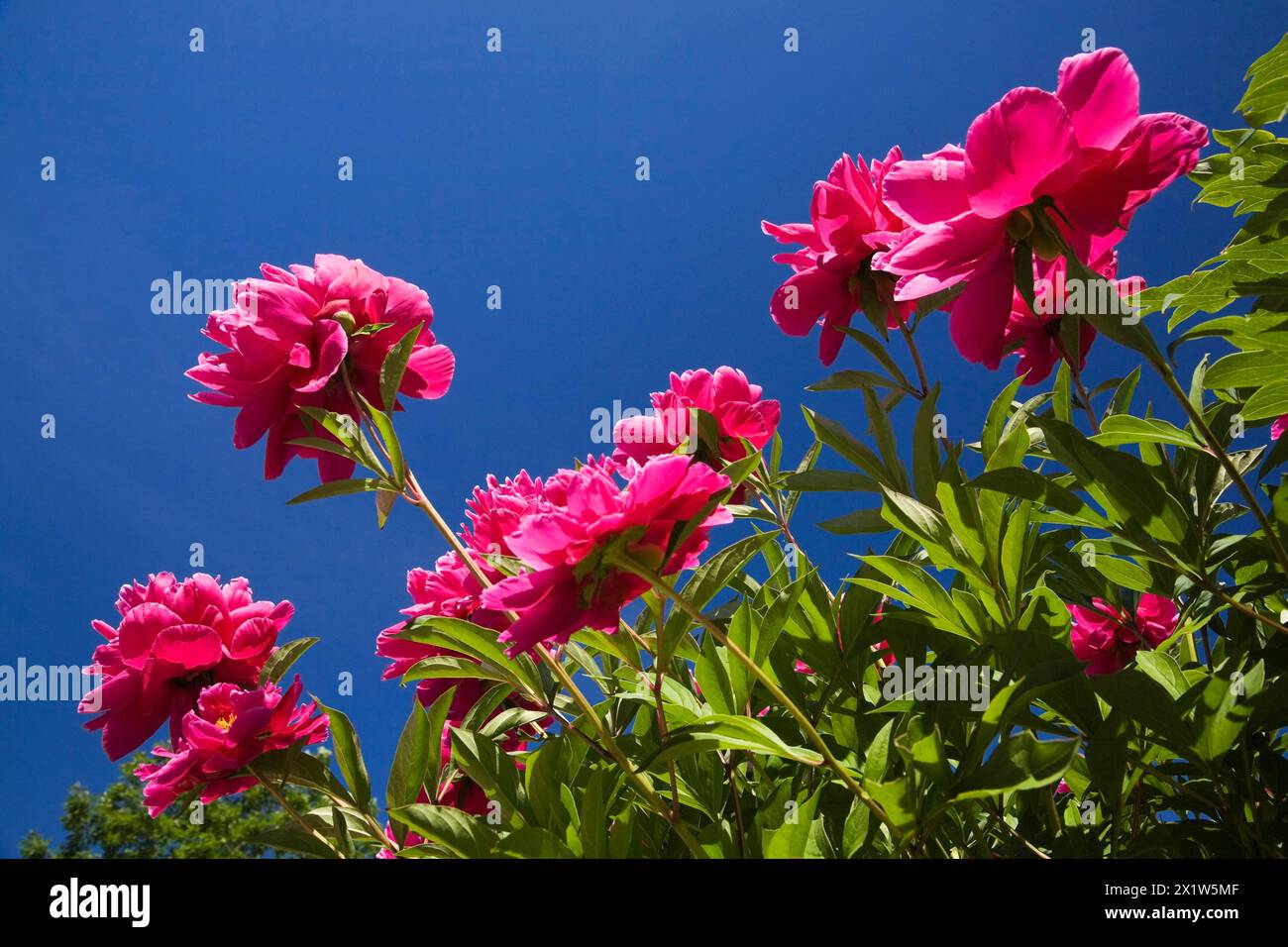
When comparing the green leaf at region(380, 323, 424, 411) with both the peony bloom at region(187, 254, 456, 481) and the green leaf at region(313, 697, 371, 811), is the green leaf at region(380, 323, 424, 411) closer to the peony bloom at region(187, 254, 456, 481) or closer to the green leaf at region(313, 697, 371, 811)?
the peony bloom at region(187, 254, 456, 481)

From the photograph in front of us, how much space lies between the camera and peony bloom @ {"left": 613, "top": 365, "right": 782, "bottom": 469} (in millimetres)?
1356

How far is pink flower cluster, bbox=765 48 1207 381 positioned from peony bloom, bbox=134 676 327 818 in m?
0.96

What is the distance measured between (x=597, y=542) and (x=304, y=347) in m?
0.60

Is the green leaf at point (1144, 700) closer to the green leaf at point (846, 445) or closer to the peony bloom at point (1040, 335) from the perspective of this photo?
the green leaf at point (846, 445)

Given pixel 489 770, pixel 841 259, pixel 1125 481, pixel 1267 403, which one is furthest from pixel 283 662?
pixel 1267 403

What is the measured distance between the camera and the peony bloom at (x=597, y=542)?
756mm

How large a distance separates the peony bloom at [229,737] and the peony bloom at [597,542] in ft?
1.81

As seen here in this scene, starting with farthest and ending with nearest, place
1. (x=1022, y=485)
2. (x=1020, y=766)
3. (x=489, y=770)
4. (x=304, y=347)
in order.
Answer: (x=304, y=347), (x=489, y=770), (x=1022, y=485), (x=1020, y=766)

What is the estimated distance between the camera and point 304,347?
115cm

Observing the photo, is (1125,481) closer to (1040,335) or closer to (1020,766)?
(1020,766)

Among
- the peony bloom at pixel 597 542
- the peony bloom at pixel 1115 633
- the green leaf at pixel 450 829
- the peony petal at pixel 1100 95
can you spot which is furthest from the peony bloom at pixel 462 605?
the peony bloom at pixel 1115 633
